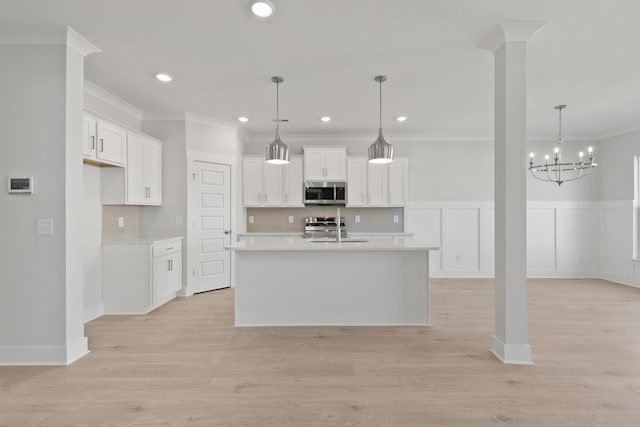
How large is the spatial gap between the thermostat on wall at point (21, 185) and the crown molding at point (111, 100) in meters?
1.57

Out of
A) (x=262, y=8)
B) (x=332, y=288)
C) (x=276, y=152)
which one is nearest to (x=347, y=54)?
(x=262, y=8)

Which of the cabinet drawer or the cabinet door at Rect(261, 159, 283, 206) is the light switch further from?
the cabinet door at Rect(261, 159, 283, 206)

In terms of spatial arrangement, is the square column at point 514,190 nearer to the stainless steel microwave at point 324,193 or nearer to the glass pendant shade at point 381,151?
the glass pendant shade at point 381,151

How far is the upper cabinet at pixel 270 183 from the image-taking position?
6.07m

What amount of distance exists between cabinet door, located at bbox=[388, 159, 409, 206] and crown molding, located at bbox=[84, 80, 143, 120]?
4.15 metres

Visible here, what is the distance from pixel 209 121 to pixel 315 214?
97.7 inches

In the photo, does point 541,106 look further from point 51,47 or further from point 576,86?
point 51,47

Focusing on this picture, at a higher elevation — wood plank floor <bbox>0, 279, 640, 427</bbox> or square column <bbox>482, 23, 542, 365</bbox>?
square column <bbox>482, 23, 542, 365</bbox>

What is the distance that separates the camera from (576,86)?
156 inches

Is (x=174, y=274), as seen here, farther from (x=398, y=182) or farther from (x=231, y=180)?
(x=398, y=182)

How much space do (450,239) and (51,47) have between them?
6181 millimetres

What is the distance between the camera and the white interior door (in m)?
5.13

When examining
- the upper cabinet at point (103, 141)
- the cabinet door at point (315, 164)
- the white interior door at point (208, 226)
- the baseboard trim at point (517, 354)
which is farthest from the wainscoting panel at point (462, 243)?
the upper cabinet at point (103, 141)

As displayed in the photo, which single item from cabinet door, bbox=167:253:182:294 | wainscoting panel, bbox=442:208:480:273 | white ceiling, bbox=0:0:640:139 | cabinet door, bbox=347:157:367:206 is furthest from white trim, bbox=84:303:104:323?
wainscoting panel, bbox=442:208:480:273
